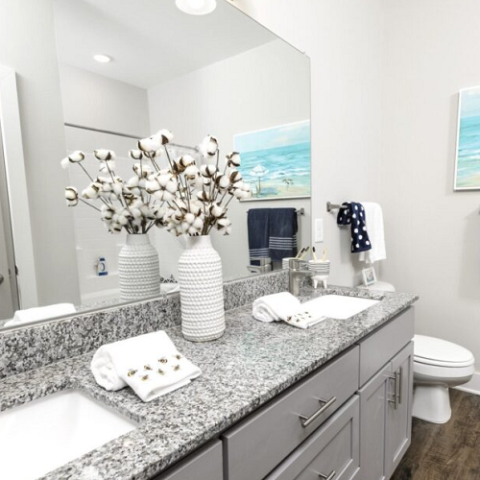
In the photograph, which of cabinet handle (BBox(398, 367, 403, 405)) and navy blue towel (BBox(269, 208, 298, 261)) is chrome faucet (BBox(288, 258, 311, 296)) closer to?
navy blue towel (BBox(269, 208, 298, 261))

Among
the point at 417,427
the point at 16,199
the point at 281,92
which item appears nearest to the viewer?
the point at 16,199

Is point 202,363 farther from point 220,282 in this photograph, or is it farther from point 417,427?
point 417,427

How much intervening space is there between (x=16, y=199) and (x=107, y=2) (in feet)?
2.15

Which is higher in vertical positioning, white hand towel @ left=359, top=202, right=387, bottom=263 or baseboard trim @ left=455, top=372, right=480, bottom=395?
white hand towel @ left=359, top=202, right=387, bottom=263

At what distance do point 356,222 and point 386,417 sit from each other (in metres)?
1.05

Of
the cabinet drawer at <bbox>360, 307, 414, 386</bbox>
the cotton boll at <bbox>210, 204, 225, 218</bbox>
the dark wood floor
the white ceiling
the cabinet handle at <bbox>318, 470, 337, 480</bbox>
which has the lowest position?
the dark wood floor

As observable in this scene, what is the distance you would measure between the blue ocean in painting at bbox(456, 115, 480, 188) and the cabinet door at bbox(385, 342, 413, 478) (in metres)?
1.25

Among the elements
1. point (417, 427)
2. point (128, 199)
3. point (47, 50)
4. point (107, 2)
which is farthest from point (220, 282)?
point (417, 427)

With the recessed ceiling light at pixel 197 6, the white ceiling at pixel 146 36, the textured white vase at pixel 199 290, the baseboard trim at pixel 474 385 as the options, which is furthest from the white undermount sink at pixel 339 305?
the baseboard trim at pixel 474 385

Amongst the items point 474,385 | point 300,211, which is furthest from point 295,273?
point 474,385

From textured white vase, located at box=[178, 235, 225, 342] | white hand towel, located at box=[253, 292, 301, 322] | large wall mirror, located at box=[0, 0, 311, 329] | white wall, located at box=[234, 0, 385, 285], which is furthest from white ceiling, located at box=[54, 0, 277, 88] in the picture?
white hand towel, located at box=[253, 292, 301, 322]

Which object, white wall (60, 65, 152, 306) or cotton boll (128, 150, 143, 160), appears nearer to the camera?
white wall (60, 65, 152, 306)

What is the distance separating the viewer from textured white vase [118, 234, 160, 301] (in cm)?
107

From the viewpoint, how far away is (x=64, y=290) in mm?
950
